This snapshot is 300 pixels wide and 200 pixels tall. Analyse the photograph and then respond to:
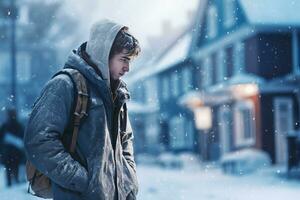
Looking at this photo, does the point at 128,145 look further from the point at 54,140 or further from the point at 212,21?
the point at 212,21

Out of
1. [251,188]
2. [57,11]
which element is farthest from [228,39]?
[57,11]

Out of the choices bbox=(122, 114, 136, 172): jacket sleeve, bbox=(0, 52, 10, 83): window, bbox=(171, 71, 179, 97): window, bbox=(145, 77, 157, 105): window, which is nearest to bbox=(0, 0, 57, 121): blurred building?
bbox=(0, 52, 10, 83): window

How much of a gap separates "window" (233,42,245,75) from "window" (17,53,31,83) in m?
22.3

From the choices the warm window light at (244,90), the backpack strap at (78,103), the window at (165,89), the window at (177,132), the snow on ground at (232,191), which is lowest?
the snow on ground at (232,191)

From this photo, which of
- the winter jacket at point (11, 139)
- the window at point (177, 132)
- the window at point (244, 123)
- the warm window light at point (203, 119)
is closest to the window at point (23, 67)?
the window at point (177, 132)

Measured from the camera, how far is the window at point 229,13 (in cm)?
2473

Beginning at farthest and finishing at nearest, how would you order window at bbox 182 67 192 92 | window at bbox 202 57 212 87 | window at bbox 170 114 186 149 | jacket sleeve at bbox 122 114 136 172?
window at bbox 170 114 186 149
window at bbox 182 67 192 92
window at bbox 202 57 212 87
jacket sleeve at bbox 122 114 136 172

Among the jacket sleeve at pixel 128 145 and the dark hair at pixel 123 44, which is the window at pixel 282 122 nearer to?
the jacket sleeve at pixel 128 145

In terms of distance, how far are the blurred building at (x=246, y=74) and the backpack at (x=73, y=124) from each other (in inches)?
652

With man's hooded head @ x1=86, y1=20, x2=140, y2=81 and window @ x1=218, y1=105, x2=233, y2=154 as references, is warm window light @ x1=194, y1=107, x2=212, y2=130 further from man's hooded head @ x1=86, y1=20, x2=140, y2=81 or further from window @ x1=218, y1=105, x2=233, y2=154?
man's hooded head @ x1=86, y1=20, x2=140, y2=81

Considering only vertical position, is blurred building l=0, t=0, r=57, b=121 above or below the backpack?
above

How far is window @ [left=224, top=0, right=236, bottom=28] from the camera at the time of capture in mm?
24734

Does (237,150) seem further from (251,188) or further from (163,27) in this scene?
(163,27)

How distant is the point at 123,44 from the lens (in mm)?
2781
